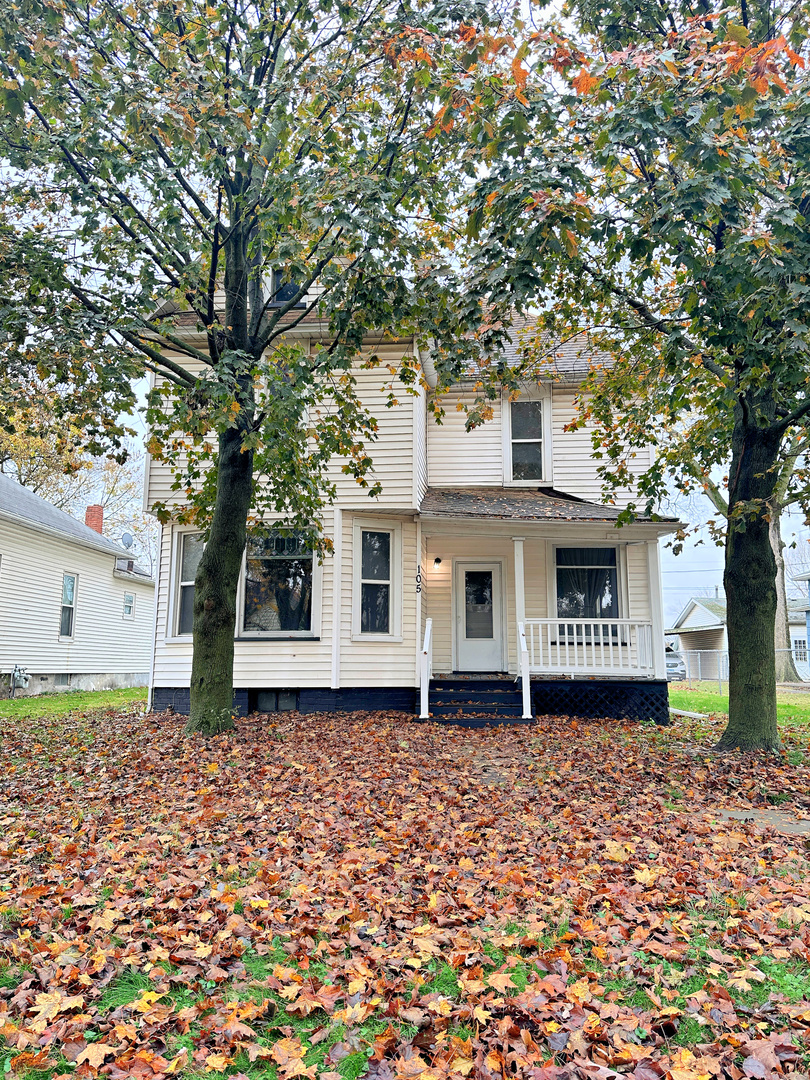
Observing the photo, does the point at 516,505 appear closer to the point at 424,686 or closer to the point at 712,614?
the point at 424,686

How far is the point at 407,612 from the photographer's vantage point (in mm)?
12242

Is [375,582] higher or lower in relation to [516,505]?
lower

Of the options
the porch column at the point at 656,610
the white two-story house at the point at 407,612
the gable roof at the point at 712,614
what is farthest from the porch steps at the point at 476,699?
the gable roof at the point at 712,614

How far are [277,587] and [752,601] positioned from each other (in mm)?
7507

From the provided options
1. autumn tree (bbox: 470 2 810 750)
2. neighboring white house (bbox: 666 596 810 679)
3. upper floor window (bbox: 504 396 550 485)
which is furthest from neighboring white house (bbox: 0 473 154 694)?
neighboring white house (bbox: 666 596 810 679)

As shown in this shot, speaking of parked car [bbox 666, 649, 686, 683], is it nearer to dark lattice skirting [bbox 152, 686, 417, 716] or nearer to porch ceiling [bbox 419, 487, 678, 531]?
porch ceiling [bbox 419, 487, 678, 531]

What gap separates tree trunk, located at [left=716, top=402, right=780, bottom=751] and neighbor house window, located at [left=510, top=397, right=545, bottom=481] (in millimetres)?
6143

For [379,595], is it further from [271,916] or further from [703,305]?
[271,916]

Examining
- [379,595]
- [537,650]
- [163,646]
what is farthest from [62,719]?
[537,650]

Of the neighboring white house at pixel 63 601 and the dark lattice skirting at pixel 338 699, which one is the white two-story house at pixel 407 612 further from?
the neighboring white house at pixel 63 601

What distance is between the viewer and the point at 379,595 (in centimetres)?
1233

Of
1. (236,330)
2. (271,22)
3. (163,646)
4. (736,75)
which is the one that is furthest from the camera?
(163,646)

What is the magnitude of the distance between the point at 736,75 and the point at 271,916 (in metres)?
6.77

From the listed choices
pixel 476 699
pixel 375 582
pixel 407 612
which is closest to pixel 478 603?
pixel 407 612
